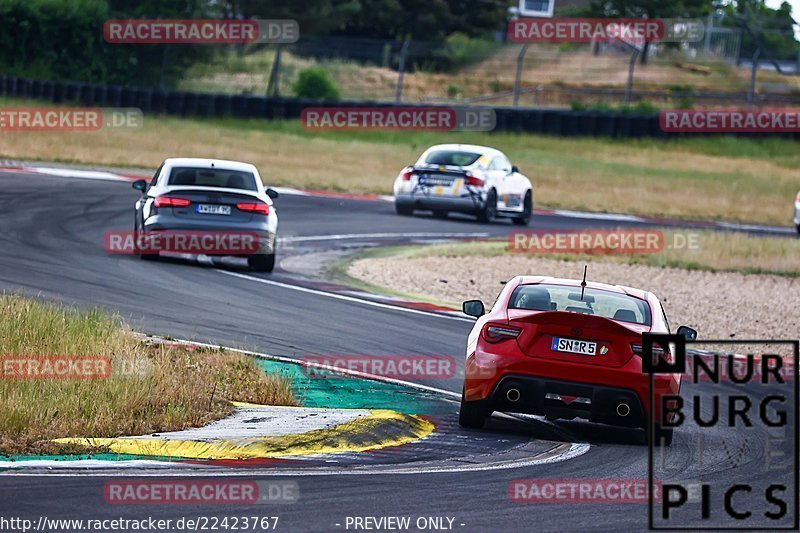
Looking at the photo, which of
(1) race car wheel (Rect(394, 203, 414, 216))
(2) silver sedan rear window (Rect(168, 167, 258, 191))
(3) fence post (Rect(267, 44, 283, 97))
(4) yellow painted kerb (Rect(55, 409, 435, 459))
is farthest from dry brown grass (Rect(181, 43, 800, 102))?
(4) yellow painted kerb (Rect(55, 409, 435, 459))

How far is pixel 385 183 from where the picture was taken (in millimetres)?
35156

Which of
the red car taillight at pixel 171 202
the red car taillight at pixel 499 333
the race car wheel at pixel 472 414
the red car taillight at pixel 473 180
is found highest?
the red car taillight at pixel 499 333

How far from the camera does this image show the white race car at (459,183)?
88.9 feet

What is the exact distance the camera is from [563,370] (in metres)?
9.95

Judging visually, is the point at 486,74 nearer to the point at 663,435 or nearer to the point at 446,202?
the point at 446,202

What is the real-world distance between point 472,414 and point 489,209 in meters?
18.0

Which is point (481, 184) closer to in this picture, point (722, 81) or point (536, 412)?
point (536, 412)

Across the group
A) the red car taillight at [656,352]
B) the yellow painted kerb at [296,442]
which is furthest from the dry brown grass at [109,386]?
the red car taillight at [656,352]

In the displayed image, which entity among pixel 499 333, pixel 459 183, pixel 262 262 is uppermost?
pixel 499 333

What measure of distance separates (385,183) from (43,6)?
18.9 metres

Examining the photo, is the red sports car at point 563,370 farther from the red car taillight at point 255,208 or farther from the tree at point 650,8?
the tree at point 650,8

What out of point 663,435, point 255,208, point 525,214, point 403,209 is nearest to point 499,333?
point 663,435

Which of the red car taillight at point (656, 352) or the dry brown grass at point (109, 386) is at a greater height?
the red car taillight at point (656, 352)

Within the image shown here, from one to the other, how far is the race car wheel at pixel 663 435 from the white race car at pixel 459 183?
16.9 m
